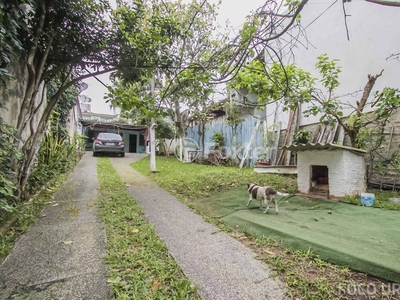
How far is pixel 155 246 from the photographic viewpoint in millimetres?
1955

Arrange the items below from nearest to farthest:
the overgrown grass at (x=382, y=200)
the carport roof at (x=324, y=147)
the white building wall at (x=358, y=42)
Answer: the overgrown grass at (x=382, y=200), the carport roof at (x=324, y=147), the white building wall at (x=358, y=42)

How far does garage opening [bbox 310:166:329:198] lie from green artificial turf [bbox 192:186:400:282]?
0.43 meters

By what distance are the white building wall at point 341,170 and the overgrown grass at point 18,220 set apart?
4427 mm

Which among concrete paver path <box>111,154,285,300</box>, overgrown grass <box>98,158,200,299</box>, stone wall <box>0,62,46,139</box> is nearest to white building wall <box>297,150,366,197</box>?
concrete paver path <box>111,154,285,300</box>

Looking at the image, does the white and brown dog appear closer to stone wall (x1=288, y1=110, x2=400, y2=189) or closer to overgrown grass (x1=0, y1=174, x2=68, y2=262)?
stone wall (x1=288, y1=110, x2=400, y2=189)

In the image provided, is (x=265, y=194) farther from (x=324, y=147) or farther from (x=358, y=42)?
(x=358, y=42)

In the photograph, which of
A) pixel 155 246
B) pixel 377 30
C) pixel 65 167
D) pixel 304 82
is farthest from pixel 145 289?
pixel 377 30

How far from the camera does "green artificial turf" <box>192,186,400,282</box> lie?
1.62 meters

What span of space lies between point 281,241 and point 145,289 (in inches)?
55.1

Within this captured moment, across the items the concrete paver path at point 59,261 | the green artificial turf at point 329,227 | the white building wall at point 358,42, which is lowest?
the concrete paver path at point 59,261

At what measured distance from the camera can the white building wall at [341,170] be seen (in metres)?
3.47

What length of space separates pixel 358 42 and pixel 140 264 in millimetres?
6755

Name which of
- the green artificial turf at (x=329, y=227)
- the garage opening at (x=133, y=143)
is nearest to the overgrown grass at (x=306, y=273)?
the green artificial turf at (x=329, y=227)

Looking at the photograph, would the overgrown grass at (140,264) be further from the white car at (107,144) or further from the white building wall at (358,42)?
the white car at (107,144)
